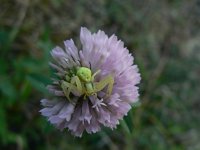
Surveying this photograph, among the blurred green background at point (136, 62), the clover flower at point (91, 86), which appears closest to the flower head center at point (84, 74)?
the clover flower at point (91, 86)

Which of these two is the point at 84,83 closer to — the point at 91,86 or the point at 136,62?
the point at 91,86

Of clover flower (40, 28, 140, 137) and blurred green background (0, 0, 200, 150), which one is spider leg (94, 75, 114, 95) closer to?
clover flower (40, 28, 140, 137)

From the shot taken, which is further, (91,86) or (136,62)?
(136,62)

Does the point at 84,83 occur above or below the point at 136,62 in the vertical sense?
below

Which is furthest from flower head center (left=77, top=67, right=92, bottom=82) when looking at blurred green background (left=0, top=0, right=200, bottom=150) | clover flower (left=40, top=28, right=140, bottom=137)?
blurred green background (left=0, top=0, right=200, bottom=150)

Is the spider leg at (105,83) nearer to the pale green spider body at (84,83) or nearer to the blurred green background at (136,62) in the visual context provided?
the pale green spider body at (84,83)

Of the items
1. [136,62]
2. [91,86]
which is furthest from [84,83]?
[136,62]

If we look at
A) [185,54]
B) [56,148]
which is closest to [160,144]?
[56,148]

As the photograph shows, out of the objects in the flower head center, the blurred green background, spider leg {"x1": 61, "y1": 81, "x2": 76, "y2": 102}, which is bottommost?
spider leg {"x1": 61, "y1": 81, "x2": 76, "y2": 102}
